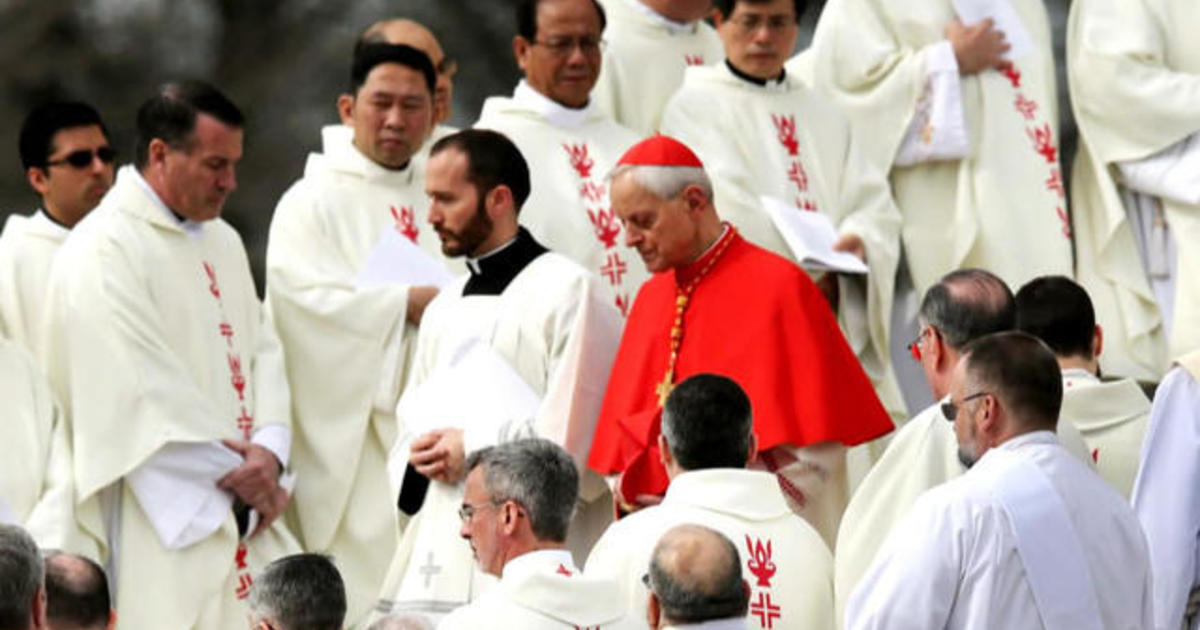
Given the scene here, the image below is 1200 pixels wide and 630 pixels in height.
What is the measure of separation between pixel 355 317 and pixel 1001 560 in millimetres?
4240

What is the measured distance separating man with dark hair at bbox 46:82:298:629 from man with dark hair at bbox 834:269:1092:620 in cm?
295

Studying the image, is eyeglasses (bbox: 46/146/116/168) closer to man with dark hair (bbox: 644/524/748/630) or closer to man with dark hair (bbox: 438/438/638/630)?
man with dark hair (bbox: 438/438/638/630)

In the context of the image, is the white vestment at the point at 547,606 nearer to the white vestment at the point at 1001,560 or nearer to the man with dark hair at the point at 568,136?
the white vestment at the point at 1001,560

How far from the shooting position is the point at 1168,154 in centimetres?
1159

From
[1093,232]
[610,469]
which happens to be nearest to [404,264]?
[610,469]

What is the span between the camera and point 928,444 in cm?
786

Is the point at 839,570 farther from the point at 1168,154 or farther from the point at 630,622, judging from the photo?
the point at 1168,154

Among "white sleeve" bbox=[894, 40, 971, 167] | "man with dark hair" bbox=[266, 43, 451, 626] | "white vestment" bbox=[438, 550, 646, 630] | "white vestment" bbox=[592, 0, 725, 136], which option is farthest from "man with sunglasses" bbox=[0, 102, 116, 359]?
"white vestment" bbox=[438, 550, 646, 630]

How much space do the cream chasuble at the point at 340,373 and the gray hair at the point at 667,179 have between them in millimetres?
2021

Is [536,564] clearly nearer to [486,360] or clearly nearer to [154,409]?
[486,360]

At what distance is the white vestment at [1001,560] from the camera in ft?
22.8

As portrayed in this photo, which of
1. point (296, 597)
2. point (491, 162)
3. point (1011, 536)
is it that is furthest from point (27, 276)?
point (1011, 536)

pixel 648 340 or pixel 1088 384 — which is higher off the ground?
pixel 648 340

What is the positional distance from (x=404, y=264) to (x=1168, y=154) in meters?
3.01
